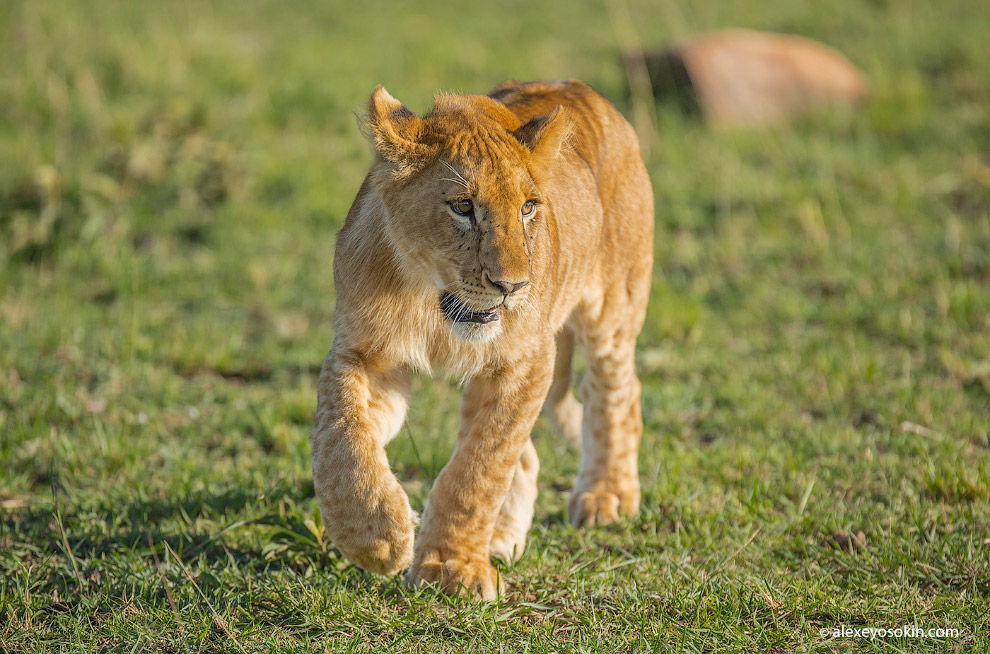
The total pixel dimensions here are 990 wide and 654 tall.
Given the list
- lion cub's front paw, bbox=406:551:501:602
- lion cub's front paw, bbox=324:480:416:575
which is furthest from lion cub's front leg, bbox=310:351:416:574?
lion cub's front paw, bbox=406:551:501:602

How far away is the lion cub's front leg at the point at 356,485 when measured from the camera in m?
3.02

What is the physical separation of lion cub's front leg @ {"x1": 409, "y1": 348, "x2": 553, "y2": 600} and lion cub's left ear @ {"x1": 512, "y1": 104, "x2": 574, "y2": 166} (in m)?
0.67

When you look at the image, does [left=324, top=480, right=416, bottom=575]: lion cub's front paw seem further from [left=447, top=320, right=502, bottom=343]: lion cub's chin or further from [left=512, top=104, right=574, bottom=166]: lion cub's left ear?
[left=512, top=104, right=574, bottom=166]: lion cub's left ear

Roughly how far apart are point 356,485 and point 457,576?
493 millimetres

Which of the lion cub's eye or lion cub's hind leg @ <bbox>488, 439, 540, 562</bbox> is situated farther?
lion cub's hind leg @ <bbox>488, 439, 540, 562</bbox>

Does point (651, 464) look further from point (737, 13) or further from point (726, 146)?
point (737, 13)

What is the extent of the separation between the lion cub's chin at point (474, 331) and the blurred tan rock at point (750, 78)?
20.3 feet

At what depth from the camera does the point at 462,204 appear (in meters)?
3.01

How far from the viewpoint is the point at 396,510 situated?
3.03 meters

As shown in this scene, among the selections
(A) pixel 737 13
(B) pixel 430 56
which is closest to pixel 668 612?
(B) pixel 430 56

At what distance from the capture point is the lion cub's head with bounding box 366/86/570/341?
2982mm

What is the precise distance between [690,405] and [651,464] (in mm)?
728

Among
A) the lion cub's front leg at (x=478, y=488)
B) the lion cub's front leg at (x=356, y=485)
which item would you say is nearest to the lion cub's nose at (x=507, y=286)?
the lion cub's front leg at (x=478, y=488)

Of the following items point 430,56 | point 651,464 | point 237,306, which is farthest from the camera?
point 430,56
